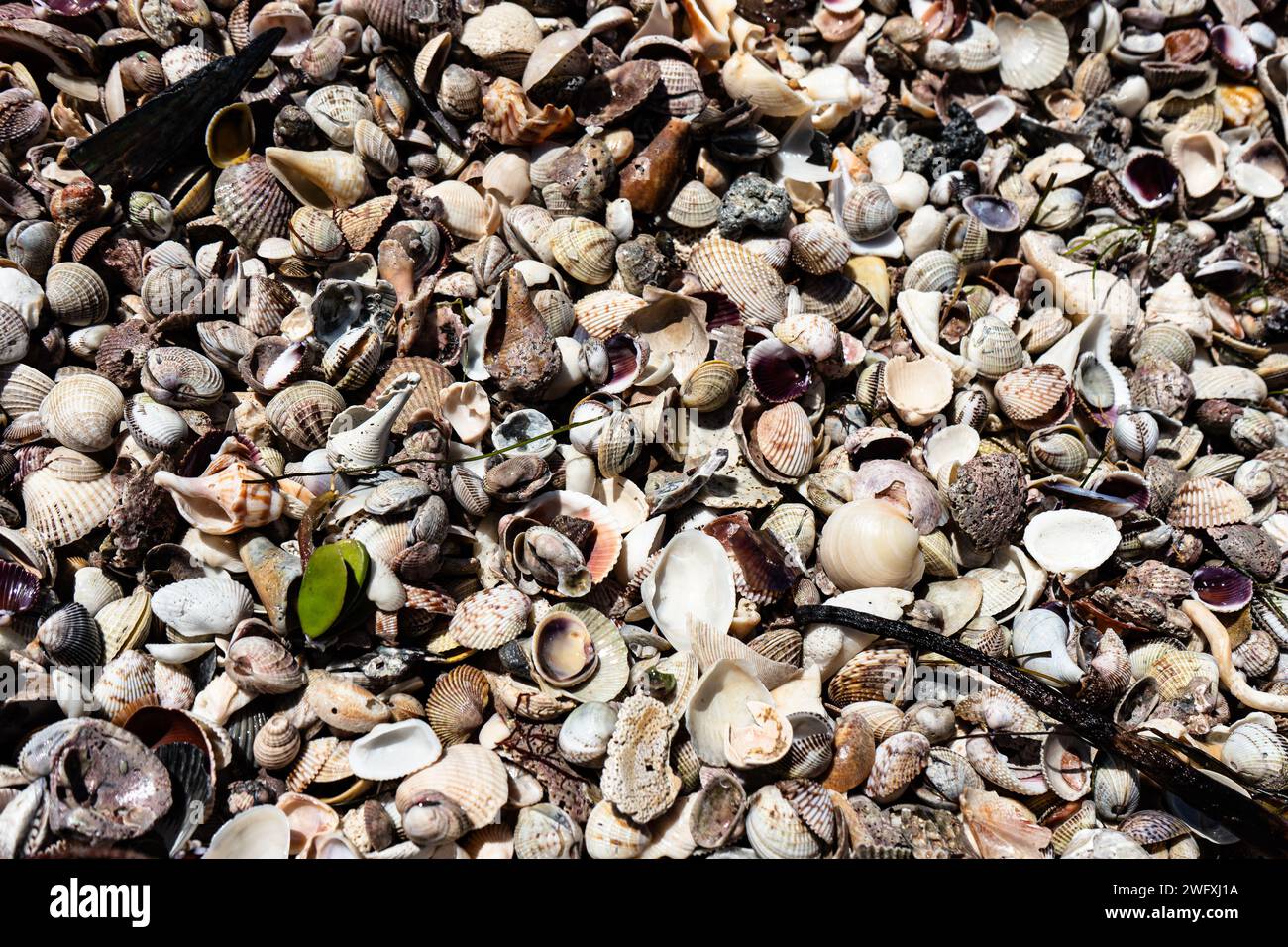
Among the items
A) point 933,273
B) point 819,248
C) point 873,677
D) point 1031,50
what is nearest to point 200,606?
point 873,677

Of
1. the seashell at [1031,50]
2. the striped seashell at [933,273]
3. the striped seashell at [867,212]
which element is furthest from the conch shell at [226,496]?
the seashell at [1031,50]

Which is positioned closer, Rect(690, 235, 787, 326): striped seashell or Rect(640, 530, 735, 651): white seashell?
Rect(640, 530, 735, 651): white seashell

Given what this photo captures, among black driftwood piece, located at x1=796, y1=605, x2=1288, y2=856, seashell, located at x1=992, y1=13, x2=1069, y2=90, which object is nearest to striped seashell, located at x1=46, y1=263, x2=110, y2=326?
black driftwood piece, located at x1=796, y1=605, x2=1288, y2=856

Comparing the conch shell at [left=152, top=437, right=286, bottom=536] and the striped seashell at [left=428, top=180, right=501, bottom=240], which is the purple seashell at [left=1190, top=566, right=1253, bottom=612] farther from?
the conch shell at [left=152, top=437, right=286, bottom=536]

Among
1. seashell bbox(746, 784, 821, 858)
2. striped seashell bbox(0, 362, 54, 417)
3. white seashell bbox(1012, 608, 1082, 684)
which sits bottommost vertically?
seashell bbox(746, 784, 821, 858)

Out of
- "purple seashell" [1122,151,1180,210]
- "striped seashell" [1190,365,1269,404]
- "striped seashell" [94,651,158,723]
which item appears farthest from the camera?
"purple seashell" [1122,151,1180,210]

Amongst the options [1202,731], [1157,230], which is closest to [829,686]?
[1202,731]
